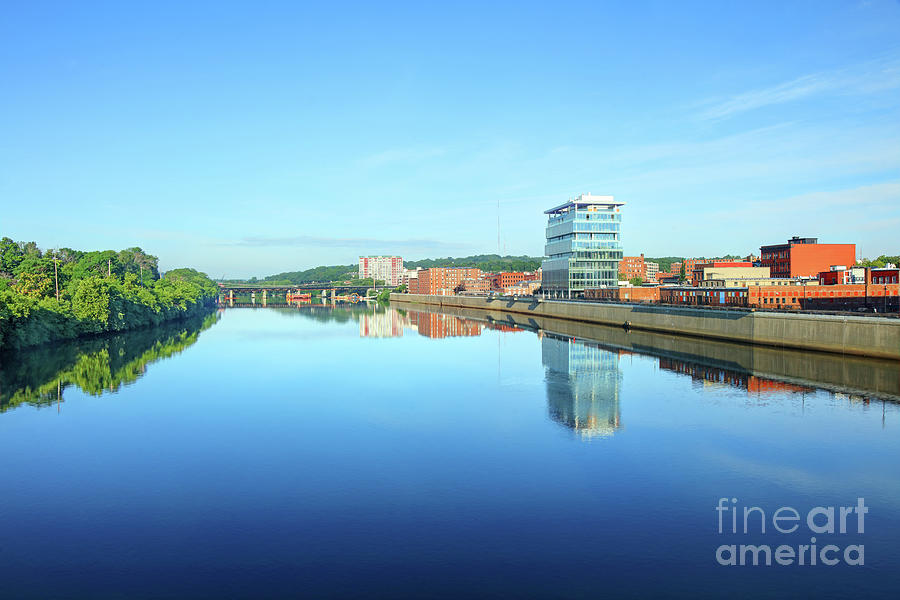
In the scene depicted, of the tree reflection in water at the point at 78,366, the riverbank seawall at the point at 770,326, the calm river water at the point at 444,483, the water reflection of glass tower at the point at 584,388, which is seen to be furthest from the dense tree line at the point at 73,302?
the riverbank seawall at the point at 770,326

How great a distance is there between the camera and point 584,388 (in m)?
42.0

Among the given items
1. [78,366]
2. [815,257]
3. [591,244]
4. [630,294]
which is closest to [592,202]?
[591,244]

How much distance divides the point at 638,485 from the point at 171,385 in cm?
3562

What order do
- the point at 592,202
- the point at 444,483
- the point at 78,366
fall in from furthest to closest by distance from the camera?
the point at 592,202
the point at 78,366
the point at 444,483

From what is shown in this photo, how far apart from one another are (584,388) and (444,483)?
2182cm

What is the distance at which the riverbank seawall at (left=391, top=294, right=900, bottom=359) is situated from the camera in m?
51.3

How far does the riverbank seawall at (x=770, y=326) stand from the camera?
51.3 metres

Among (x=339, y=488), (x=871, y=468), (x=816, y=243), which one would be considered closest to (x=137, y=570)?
(x=339, y=488)

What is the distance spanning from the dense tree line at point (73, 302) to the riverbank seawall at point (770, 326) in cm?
7309

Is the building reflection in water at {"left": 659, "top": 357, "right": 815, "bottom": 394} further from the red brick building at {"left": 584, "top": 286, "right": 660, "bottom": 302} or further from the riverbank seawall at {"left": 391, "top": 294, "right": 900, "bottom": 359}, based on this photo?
the red brick building at {"left": 584, "top": 286, "right": 660, "bottom": 302}

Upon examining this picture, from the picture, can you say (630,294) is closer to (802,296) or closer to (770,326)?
(802,296)

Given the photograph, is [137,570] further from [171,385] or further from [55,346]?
[55,346]

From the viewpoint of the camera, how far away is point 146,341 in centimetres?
7950

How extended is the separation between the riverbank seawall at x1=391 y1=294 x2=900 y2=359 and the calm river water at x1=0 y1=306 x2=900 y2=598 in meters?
4.15
